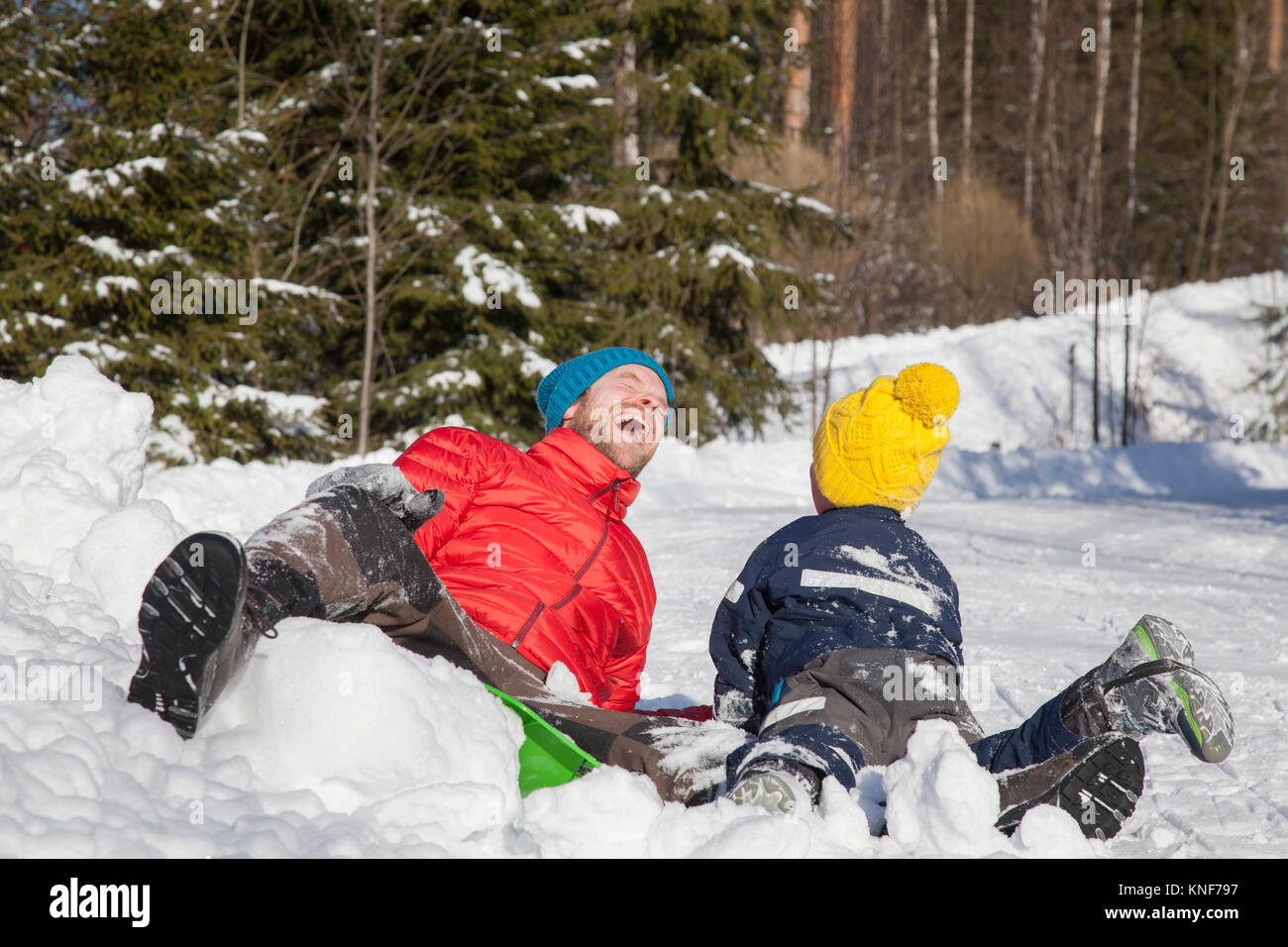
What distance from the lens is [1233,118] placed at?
73.6 ft

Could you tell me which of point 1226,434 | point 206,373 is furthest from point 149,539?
point 1226,434

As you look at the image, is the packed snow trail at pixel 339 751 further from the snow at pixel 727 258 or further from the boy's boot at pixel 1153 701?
the snow at pixel 727 258

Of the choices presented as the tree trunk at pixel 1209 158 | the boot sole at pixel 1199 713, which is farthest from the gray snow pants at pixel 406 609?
the tree trunk at pixel 1209 158

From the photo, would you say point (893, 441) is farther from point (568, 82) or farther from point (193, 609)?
point (568, 82)

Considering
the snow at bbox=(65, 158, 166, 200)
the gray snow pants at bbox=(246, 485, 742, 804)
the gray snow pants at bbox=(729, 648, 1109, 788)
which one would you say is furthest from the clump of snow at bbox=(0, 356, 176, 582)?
the snow at bbox=(65, 158, 166, 200)

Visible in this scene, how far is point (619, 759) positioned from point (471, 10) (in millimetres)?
10699

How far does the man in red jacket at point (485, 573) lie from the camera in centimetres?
162

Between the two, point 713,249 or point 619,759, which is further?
point 713,249

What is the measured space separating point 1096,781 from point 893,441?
96 centimetres

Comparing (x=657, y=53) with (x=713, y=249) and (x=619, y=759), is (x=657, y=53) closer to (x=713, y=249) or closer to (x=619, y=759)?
(x=713, y=249)

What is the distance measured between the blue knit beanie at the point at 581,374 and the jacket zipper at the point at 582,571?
1.07 ft

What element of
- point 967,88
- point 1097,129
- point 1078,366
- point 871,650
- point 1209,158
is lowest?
point 1078,366

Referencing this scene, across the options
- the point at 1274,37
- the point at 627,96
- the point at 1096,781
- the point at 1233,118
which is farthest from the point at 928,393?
the point at 1274,37

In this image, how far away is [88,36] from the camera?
8406 mm
